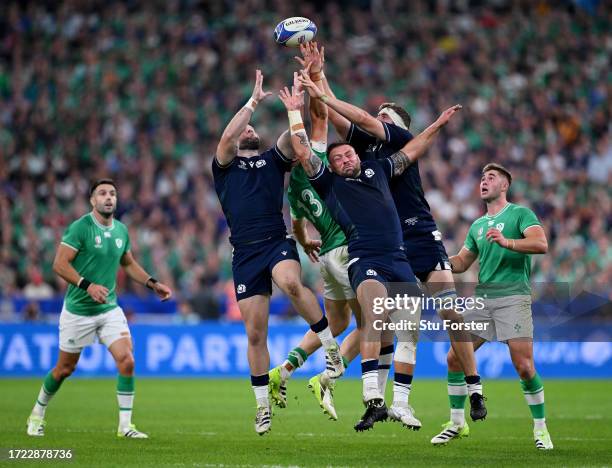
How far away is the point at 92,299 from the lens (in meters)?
13.6

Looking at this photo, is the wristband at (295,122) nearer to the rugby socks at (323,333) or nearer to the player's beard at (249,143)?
the player's beard at (249,143)

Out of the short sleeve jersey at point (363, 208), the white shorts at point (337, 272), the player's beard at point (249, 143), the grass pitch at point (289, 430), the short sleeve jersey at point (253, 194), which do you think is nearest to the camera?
the grass pitch at point (289, 430)

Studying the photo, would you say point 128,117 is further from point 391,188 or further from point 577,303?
point 391,188

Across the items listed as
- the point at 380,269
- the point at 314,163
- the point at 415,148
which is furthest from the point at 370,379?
the point at 415,148

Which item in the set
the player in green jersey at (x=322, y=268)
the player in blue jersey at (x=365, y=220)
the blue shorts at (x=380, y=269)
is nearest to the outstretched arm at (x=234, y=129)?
the player in blue jersey at (x=365, y=220)

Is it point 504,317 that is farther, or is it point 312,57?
point 312,57

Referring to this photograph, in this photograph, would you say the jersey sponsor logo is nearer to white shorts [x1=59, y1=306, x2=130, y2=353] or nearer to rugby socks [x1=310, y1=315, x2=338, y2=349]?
rugby socks [x1=310, y1=315, x2=338, y2=349]

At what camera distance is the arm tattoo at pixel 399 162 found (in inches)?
472

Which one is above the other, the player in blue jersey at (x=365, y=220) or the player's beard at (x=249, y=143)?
the player's beard at (x=249, y=143)

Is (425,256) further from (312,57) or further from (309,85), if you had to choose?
(312,57)

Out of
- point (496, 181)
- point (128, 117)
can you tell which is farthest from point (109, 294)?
point (128, 117)

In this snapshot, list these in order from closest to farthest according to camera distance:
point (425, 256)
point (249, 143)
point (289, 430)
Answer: point (249, 143)
point (425, 256)
point (289, 430)

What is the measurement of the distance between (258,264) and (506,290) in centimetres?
273

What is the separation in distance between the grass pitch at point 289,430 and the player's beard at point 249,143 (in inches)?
129
